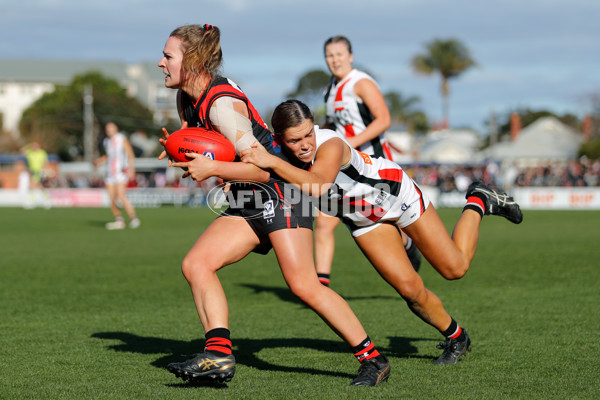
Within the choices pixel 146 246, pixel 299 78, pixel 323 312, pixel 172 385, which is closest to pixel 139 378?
pixel 172 385

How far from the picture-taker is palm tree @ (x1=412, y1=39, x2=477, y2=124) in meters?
A: 80.2

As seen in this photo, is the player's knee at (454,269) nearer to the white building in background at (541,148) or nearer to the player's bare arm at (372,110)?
the player's bare arm at (372,110)

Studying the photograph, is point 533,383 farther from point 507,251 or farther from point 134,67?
point 134,67

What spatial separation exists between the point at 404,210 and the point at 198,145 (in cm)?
155

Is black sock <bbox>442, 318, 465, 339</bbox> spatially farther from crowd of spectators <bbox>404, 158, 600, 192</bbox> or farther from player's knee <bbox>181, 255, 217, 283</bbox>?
crowd of spectators <bbox>404, 158, 600, 192</bbox>

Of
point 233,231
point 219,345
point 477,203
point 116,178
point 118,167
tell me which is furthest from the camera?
point 118,167

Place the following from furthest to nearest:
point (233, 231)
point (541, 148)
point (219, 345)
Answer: point (541, 148) < point (233, 231) < point (219, 345)

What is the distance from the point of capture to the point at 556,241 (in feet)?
47.2

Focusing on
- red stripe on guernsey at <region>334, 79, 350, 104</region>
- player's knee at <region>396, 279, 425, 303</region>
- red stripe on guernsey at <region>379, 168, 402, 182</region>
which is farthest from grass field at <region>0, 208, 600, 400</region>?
red stripe on guernsey at <region>334, 79, 350, 104</region>

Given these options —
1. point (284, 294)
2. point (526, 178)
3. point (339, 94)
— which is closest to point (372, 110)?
point (339, 94)

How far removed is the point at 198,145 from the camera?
4355 millimetres

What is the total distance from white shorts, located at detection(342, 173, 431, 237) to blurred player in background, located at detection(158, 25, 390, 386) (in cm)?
45

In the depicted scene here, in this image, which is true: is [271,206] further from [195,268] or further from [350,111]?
[350,111]

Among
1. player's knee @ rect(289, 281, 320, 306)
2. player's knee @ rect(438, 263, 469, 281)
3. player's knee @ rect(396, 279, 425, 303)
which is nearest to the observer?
player's knee @ rect(289, 281, 320, 306)
